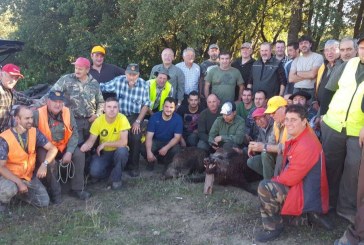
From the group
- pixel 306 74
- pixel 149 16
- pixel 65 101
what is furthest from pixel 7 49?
pixel 306 74

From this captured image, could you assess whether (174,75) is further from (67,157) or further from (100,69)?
(67,157)

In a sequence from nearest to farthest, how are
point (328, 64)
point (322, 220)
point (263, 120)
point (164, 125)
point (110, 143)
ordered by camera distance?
point (322, 220) → point (263, 120) → point (328, 64) → point (110, 143) → point (164, 125)

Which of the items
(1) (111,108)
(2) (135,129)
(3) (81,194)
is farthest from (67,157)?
(2) (135,129)

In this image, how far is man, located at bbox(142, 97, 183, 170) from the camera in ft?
23.5

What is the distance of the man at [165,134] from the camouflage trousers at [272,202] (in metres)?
2.75

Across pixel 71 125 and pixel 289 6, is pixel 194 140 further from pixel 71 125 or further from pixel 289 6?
pixel 289 6

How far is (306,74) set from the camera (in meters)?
6.79

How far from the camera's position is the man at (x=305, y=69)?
6.81 metres

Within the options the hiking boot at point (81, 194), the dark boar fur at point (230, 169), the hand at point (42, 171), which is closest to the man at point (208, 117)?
the dark boar fur at point (230, 169)

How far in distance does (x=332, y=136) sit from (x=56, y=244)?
10.4 feet

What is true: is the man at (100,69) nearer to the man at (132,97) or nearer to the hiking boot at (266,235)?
the man at (132,97)

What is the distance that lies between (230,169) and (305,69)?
208 cm

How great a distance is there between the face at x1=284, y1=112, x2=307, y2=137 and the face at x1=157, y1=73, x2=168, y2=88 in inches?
132

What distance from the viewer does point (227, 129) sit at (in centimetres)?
697
